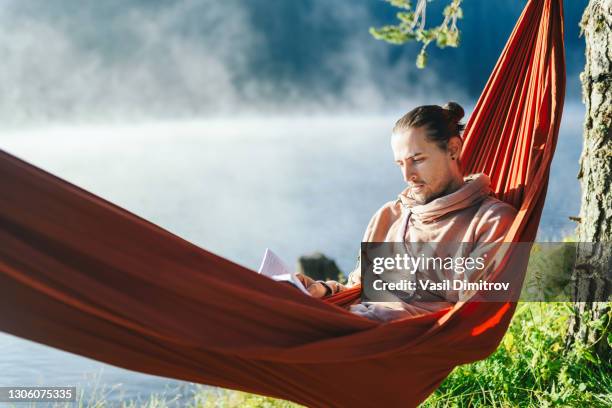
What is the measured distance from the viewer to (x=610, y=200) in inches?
91.7

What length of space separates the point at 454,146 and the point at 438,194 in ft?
0.48

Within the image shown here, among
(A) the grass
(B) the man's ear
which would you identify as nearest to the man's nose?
(B) the man's ear

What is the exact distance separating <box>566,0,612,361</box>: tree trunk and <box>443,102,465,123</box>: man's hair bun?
601 mm

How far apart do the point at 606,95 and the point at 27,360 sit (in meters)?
4.26

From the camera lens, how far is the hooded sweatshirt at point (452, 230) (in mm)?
1908

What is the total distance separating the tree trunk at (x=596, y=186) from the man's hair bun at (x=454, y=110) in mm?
601

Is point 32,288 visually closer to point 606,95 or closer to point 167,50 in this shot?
point 606,95

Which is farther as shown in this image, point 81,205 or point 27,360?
point 27,360

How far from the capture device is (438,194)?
203cm

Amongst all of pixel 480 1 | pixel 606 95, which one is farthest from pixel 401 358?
pixel 480 1

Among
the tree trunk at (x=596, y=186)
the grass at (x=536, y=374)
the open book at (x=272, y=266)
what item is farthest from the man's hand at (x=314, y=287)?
the tree trunk at (x=596, y=186)

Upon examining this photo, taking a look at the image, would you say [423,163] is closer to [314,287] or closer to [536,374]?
[314,287]

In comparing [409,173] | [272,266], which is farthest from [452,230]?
[272,266]

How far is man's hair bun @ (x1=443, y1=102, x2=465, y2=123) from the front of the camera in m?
2.04
